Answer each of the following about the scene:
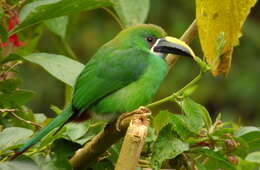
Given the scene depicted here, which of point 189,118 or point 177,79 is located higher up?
point 189,118

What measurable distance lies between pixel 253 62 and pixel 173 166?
472 cm

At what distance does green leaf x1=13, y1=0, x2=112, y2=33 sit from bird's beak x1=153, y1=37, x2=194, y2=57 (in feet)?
0.93

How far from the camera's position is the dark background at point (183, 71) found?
636 centimetres

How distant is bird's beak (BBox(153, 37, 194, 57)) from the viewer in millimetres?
2514

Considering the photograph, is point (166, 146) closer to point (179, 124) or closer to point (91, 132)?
point (179, 124)

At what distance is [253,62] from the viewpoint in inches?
267

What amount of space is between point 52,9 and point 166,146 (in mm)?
658

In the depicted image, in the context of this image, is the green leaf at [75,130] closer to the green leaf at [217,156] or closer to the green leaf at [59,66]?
the green leaf at [59,66]

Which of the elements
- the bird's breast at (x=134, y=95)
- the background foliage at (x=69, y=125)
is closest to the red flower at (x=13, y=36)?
the background foliage at (x=69, y=125)

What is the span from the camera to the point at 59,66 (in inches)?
96.7

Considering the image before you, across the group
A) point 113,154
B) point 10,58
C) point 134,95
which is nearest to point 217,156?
point 113,154

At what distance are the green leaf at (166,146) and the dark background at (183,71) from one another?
4154mm

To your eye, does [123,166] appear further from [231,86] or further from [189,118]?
[231,86]

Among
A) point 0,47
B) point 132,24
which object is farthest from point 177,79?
point 0,47
